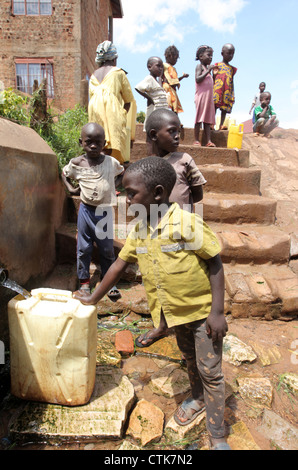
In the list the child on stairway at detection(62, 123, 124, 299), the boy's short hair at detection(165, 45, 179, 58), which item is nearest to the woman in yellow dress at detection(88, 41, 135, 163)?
the child on stairway at detection(62, 123, 124, 299)

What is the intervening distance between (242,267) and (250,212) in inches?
35.3

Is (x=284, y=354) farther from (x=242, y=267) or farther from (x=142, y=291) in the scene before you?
(x=142, y=291)

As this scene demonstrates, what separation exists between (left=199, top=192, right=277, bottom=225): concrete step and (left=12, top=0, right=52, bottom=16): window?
35.2ft

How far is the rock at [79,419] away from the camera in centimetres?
158

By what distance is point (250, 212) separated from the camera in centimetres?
392

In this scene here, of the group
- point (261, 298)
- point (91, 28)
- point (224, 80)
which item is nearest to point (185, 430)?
point (261, 298)

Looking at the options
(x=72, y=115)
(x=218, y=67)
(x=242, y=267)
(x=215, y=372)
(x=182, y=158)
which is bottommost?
(x=242, y=267)

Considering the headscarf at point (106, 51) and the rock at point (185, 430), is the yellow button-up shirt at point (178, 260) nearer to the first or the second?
the rock at point (185, 430)

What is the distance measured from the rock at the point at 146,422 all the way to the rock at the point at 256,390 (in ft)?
2.02

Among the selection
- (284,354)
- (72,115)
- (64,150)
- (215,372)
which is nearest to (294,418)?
(284,354)

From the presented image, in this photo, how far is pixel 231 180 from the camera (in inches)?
172

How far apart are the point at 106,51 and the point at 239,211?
247 centimetres

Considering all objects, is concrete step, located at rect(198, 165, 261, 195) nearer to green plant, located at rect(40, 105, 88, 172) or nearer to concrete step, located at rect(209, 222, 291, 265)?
concrete step, located at rect(209, 222, 291, 265)

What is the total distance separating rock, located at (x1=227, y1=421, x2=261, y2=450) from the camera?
158cm
